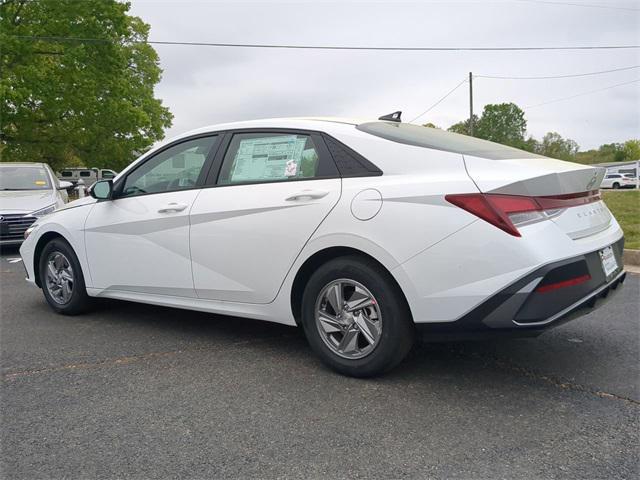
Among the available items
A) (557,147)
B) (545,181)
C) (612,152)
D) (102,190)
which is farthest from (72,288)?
(612,152)

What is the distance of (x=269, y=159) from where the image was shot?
3.72 metres

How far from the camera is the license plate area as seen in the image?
3.11 meters

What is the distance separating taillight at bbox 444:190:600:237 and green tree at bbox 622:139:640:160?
10749 centimetres

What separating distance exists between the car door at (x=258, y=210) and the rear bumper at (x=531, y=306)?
96cm

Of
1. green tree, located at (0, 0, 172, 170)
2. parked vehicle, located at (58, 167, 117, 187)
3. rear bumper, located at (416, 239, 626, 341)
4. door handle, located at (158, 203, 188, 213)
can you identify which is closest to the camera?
rear bumper, located at (416, 239, 626, 341)

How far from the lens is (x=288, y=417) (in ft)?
9.18

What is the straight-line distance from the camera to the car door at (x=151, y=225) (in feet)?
13.2

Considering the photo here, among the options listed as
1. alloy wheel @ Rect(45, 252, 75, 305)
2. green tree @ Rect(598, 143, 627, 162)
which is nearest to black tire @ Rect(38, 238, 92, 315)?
alloy wheel @ Rect(45, 252, 75, 305)

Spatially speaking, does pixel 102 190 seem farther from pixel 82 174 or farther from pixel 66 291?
pixel 82 174

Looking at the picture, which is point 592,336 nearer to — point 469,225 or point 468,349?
point 468,349

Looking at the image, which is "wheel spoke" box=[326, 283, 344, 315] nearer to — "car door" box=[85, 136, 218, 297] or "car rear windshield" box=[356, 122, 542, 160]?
"car rear windshield" box=[356, 122, 542, 160]

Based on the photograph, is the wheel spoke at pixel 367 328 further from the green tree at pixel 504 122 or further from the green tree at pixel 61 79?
the green tree at pixel 504 122

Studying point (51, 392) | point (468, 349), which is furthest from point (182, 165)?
point (468, 349)

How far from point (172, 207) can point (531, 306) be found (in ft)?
8.24
